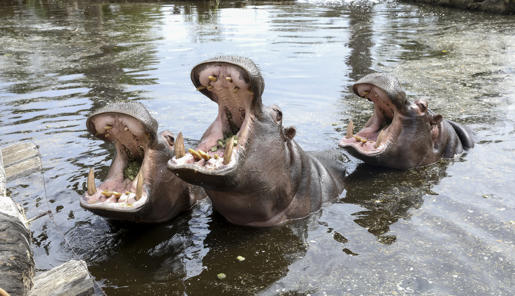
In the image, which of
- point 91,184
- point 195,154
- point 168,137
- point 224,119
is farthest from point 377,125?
point 91,184

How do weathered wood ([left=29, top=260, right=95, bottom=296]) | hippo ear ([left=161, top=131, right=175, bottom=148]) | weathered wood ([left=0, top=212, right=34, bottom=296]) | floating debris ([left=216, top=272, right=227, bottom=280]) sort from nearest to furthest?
weathered wood ([left=0, top=212, right=34, bottom=296]) → weathered wood ([left=29, top=260, right=95, bottom=296]) → floating debris ([left=216, top=272, right=227, bottom=280]) → hippo ear ([left=161, top=131, right=175, bottom=148])

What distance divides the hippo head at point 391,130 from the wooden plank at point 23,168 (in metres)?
2.52

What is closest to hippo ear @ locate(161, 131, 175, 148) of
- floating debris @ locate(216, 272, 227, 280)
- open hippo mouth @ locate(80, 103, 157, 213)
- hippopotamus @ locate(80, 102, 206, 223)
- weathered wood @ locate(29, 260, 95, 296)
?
hippopotamus @ locate(80, 102, 206, 223)

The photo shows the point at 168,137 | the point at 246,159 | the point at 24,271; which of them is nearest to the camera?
the point at 24,271

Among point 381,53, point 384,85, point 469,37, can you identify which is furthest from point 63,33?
point 384,85

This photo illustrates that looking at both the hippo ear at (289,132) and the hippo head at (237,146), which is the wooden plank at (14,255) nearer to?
the hippo head at (237,146)

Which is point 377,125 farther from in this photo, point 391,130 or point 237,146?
point 237,146

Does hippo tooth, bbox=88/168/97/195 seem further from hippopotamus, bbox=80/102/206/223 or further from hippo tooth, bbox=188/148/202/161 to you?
hippo tooth, bbox=188/148/202/161

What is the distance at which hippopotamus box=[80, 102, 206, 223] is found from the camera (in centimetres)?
324

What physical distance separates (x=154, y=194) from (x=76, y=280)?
1.04 meters

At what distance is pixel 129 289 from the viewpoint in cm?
297

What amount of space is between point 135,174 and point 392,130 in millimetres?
2171

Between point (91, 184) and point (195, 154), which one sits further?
point (91, 184)

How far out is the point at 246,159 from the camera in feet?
11.1
